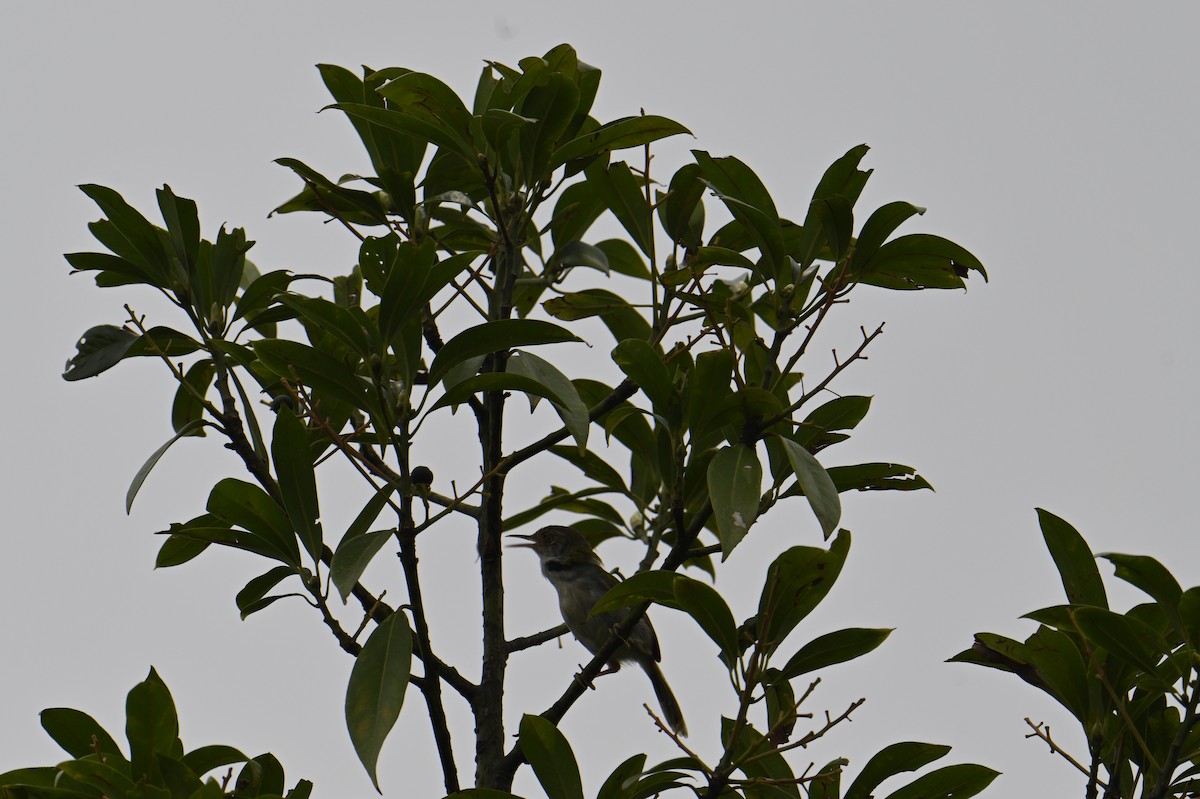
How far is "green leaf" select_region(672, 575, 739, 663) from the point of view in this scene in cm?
213

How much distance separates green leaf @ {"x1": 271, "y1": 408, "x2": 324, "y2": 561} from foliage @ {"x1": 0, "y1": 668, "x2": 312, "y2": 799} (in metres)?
0.36

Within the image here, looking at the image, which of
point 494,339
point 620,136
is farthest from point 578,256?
point 494,339

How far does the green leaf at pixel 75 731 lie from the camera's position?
2.15m

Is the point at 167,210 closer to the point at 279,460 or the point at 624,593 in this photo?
the point at 279,460

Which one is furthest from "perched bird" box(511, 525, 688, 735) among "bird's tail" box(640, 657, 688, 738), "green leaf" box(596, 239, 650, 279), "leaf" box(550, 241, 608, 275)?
"leaf" box(550, 241, 608, 275)

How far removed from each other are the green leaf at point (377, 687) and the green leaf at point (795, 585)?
2.06 feet

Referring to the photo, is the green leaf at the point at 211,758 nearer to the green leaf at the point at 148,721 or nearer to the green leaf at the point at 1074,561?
the green leaf at the point at 148,721

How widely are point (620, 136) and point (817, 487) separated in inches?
33.8

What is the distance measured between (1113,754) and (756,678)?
0.69 metres

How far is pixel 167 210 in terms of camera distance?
2541 millimetres

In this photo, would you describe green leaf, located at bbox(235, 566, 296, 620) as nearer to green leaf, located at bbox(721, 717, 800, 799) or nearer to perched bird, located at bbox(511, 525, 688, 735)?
green leaf, located at bbox(721, 717, 800, 799)

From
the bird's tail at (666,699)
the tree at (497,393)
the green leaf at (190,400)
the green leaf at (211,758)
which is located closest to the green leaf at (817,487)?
the tree at (497,393)

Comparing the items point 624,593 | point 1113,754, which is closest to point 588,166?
point 624,593

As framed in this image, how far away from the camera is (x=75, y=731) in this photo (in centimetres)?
216
